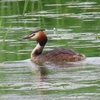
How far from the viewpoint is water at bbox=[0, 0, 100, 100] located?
10.6 metres

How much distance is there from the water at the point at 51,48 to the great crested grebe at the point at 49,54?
181 millimetres

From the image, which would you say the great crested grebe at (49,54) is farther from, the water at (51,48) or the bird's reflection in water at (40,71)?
the bird's reflection in water at (40,71)

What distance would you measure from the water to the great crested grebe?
18cm

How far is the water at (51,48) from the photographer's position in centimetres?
1065

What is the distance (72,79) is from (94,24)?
21.0ft

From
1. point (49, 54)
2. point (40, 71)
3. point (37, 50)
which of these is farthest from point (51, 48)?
point (40, 71)

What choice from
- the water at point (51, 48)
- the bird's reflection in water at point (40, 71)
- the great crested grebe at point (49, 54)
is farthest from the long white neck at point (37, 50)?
the bird's reflection in water at point (40, 71)

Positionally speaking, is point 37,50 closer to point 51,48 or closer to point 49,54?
point 51,48

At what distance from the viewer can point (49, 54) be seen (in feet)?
47.2

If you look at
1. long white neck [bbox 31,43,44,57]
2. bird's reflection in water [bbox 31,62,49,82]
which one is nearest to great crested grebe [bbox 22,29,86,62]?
long white neck [bbox 31,43,44,57]

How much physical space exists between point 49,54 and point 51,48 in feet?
3.28

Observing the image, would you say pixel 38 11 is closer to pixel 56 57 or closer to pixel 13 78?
pixel 56 57

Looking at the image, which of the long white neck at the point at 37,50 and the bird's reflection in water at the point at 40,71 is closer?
the bird's reflection in water at the point at 40,71

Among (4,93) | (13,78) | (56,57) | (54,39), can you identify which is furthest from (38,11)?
(4,93)
